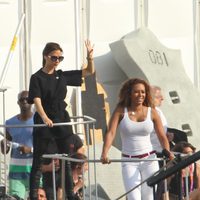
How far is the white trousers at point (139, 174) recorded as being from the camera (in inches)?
420

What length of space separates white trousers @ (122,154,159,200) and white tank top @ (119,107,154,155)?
0.39ft

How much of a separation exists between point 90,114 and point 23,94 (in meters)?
2.34

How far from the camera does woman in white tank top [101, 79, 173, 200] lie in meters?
10.7

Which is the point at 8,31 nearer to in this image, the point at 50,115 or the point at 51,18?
the point at 51,18

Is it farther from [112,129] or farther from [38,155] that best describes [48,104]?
[112,129]

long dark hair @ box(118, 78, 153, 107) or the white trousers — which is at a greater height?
long dark hair @ box(118, 78, 153, 107)

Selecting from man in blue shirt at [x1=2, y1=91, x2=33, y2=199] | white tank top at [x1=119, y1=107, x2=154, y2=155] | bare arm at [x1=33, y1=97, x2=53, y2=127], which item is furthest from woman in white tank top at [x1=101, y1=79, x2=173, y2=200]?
man in blue shirt at [x1=2, y1=91, x2=33, y2=199]

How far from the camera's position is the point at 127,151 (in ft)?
35.4

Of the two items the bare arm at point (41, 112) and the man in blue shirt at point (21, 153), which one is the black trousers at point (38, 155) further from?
the man in blue shirt at point (21, 153)

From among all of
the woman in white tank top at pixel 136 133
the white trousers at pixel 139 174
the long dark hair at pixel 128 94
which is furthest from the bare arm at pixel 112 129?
the white trousers at pixel 139 174

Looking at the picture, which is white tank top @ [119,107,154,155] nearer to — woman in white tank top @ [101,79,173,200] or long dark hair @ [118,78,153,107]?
woman in white tank top @ [101,79,173,200]

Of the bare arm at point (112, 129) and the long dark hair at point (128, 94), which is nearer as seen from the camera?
the bare arm at point (112, 129)

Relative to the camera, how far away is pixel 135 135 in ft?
35.3

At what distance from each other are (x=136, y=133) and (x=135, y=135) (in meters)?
0.02
